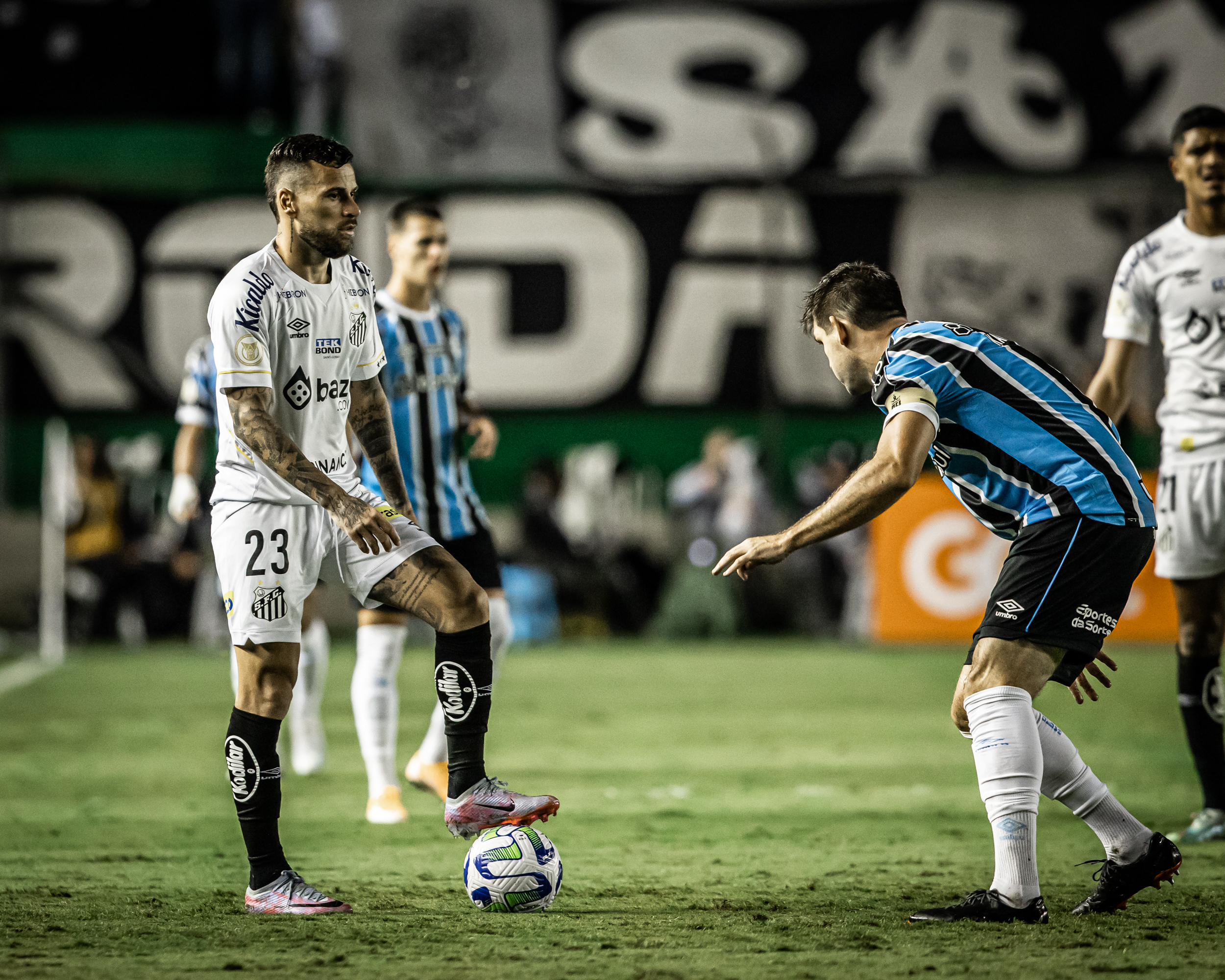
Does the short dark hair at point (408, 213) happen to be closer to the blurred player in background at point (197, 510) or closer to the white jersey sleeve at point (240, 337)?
the blurred player in background at point (197, 510)

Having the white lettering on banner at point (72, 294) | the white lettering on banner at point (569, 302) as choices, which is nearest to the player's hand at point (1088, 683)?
the white lettering on banner at point (569, 302)

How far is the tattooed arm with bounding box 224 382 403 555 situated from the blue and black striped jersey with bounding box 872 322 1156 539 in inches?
57.1

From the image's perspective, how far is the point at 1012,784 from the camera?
13.5 ft

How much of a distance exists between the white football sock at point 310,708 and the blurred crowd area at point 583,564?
740 centimetres

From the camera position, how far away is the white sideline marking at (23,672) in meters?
11.7

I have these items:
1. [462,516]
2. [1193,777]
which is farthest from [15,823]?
[1193,777]

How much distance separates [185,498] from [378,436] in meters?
2.70

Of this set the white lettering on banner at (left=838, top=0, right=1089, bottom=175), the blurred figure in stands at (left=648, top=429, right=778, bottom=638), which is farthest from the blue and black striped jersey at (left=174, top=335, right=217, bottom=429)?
the white lettering on banner at (left=838, top=0, right=1089, bottom=175)

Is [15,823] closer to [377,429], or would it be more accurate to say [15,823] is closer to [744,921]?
[377,429]

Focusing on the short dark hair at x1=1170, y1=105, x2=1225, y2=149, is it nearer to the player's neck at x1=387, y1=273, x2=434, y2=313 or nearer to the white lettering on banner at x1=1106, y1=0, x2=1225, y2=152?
the player's neck at x1=387, y1=273, x2=434, y2=313

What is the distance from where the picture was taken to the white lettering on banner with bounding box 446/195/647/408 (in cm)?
1911

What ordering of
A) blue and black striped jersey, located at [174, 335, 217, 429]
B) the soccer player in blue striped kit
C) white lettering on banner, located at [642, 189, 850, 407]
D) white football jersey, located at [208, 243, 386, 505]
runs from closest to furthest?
1. the soccer player in blue striped kit
2. white football jersey, located at [208, 243, 386, 505]
3. blue and black striped jersey, located at [174, 335, 217, 429]
4. white lettering on banner, located at [642, 189, 850, 407]

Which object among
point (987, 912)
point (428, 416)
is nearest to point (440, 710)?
point (428, 416)

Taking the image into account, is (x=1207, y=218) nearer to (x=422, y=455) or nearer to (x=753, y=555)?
(x=753, y=555)
